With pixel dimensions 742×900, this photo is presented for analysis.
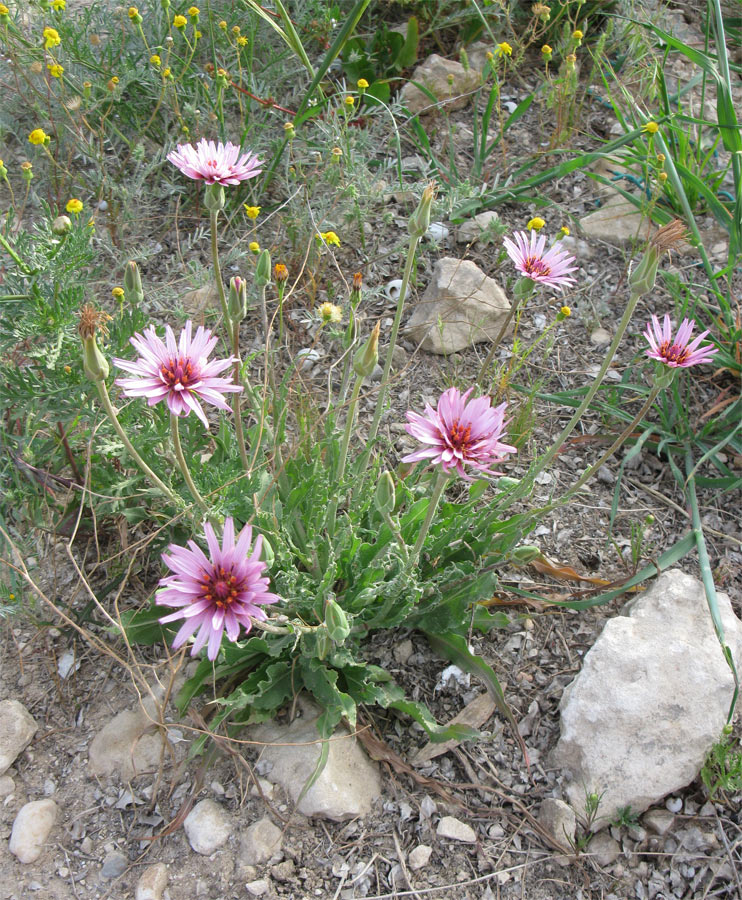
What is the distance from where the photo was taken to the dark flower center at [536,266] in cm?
240

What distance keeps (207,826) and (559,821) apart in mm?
988

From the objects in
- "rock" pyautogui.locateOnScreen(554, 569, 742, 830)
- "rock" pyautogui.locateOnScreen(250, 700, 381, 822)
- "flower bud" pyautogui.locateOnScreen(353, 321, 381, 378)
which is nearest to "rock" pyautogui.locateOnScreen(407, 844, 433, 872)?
"rock" pyautogui.locateOnScreen(250, 700, 381, 822)

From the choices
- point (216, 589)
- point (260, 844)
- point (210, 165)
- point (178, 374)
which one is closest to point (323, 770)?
point (260, 844)

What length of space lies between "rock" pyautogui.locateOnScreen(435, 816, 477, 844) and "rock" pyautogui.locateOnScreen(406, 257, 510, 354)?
6.09 ft

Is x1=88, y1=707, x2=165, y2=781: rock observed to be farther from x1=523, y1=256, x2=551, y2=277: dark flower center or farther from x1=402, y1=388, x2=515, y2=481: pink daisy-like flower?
x1=523, y1=256, x2=551, y2=277: dark flower center

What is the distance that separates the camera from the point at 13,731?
2424 mm

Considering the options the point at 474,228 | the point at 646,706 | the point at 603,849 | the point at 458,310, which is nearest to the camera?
the point at 603,849

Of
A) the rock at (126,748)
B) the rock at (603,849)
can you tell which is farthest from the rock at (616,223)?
the rock at (126,748)

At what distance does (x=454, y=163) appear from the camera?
3.92 metres

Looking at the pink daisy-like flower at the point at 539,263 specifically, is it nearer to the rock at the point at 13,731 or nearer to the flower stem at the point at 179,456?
the flower stem at the point at 179,456

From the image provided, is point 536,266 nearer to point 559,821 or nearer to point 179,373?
point 179,373

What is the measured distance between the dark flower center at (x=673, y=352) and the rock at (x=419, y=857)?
4.90 ft

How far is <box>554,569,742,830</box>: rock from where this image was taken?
228cm

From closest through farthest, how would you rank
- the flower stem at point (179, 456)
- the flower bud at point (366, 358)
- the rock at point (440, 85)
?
the flower stem at point (179, 456) → the flower bud at point (366, 358) → the rock at point (440, 85)
